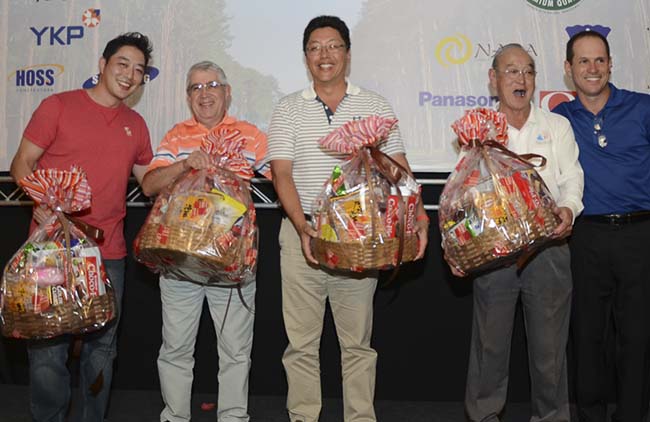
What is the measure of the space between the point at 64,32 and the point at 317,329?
224cm

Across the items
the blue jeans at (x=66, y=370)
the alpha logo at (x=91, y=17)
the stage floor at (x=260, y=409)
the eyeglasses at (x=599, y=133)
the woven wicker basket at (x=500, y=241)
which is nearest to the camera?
the woven wicker basket at (x=500, y=241)

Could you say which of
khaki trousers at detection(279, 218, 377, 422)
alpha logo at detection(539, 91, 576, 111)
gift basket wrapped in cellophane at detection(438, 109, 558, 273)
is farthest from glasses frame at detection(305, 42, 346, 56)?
alpha logo at detection(539, 91, 576, 111)

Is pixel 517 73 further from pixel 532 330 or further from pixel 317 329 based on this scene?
pixel 317 329

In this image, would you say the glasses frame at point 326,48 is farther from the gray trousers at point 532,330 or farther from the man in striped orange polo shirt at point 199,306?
the gray trousers at point 532,330

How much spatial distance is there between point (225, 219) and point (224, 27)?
157 centimetres

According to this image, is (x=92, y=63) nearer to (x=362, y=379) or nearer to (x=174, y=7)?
(x=174, y=7)

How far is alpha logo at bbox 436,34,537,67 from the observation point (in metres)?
3.67

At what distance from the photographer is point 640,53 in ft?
11.9

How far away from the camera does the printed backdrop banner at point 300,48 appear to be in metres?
3.64

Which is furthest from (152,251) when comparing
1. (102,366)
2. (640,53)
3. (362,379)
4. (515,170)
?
(640,53)

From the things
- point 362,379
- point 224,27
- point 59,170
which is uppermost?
point 224,27

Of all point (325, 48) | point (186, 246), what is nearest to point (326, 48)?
point (325, 48)

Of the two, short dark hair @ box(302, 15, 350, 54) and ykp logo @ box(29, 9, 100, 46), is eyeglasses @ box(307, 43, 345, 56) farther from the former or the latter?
ykp logo @ box(29, 9, 100, 46)

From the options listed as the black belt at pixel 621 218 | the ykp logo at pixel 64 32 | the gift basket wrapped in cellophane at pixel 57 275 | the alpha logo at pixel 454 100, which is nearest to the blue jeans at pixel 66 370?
the gift basket wrapped in cellophane at pixel 57 275
